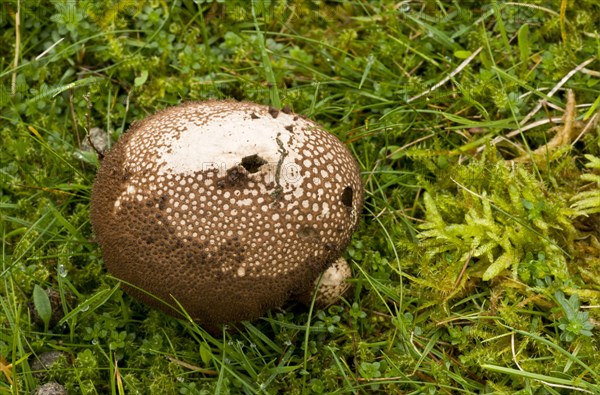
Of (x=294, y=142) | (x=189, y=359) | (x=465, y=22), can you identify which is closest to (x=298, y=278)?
(x=294, y=142)

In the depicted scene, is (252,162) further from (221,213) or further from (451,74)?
(451,74)

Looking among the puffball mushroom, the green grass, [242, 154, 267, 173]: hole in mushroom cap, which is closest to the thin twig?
the green grass

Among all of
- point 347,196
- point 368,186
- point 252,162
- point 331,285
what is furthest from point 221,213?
point 368,186

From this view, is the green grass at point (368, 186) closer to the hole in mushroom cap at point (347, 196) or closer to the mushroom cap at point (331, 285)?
the mushroom cap at point (331, 285)

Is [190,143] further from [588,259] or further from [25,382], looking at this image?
[588,259]

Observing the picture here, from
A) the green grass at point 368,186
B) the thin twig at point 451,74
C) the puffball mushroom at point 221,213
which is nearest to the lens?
the puffball mushroom at point 221,213

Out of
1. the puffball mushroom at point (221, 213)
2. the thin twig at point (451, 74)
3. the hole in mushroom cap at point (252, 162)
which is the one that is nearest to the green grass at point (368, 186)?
the thin twig at point (451, 74)

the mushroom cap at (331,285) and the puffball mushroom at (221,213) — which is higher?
the puffball mushroom at (221,213)
